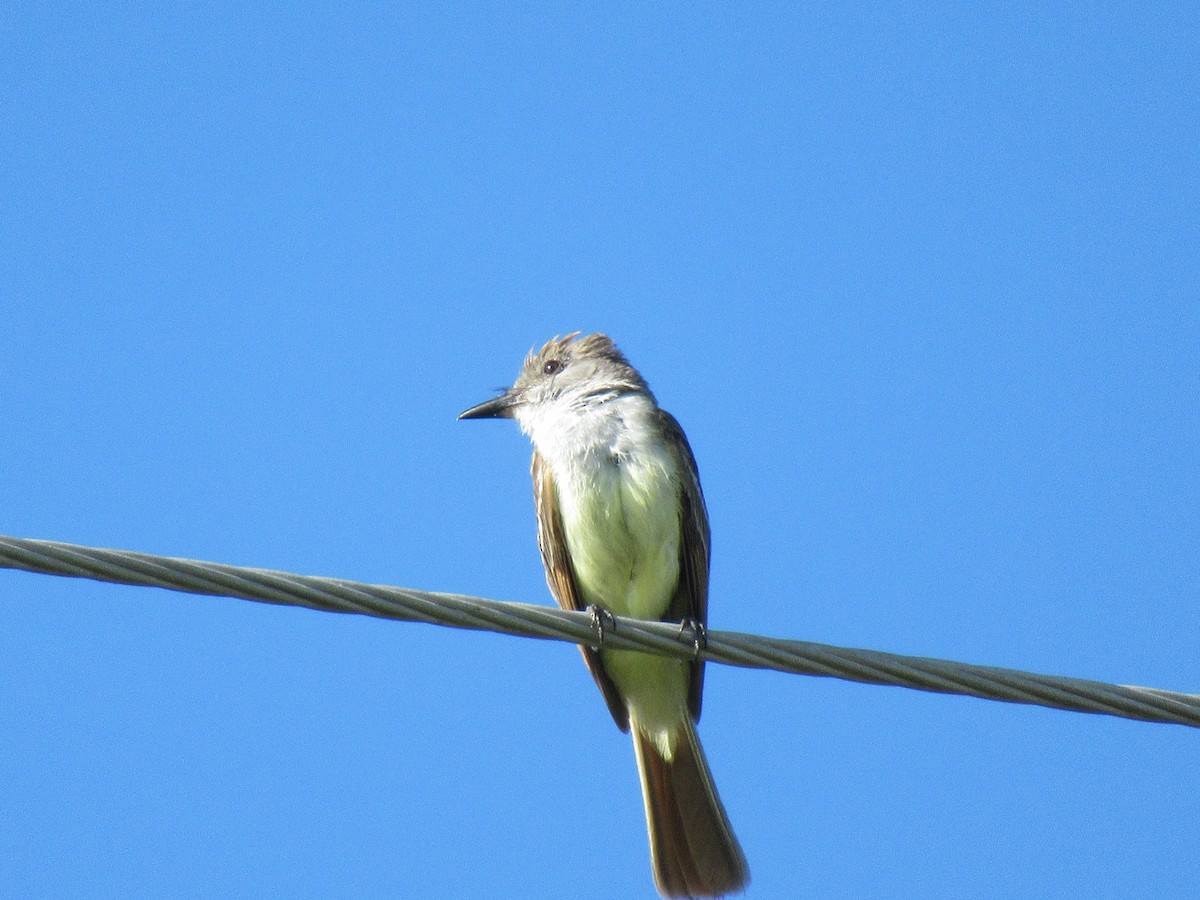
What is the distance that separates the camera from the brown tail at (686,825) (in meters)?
6.14

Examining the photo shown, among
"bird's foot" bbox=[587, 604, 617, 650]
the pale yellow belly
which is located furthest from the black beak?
"bird's foot" bbox=[587, 604, 617, 650]

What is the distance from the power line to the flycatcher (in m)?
1.89

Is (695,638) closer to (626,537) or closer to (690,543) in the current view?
(626,537)

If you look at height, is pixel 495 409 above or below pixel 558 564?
above

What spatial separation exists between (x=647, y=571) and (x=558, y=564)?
48 cm

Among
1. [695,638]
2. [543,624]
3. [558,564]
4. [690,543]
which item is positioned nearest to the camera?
[543,624]

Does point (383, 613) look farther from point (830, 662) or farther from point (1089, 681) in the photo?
point (1089, 681)

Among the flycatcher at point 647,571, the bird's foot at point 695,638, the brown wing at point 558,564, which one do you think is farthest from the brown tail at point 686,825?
the bird's foot at point 695,638

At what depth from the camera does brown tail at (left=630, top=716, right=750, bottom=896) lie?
242 inches

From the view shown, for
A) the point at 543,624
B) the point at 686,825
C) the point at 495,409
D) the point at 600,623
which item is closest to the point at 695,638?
the point at 600,623

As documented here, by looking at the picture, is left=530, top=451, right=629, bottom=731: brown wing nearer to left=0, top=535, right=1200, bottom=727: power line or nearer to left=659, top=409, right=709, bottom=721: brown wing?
left=659, top=409, right=709, bottom=721: brown wing

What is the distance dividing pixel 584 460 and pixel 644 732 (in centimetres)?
137

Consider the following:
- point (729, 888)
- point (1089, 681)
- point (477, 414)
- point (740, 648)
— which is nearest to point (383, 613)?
point (740, 648)

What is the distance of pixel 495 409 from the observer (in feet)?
25.8
